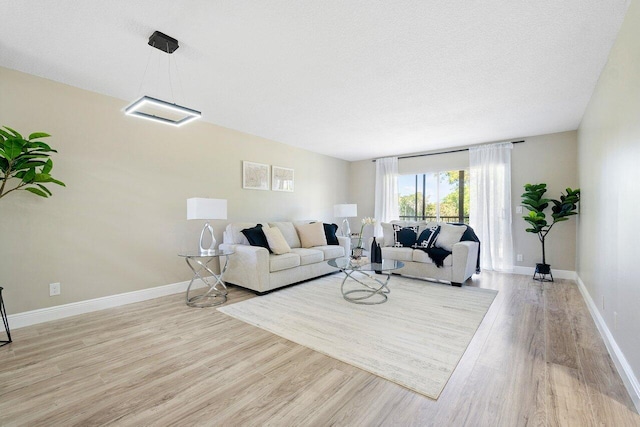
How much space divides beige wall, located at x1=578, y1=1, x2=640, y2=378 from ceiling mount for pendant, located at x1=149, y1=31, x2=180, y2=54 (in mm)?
3184

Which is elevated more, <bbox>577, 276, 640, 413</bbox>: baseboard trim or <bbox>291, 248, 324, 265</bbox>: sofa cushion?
<bbox>291, 248, 324, 265</bbox>: sofa cushion

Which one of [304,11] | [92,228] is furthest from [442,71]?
[92,228]

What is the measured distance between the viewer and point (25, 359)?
2.21 metres

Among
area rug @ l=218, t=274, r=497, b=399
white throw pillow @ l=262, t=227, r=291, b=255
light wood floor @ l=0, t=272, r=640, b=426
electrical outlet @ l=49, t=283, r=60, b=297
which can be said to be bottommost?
light wood floor @ l=0, t=272, r=640, b=426

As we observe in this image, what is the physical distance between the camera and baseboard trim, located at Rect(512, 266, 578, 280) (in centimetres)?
469

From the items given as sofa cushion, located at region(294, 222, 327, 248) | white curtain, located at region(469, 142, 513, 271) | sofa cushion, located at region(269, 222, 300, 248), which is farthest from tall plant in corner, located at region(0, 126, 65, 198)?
white curtain, located at region(469, 142, 513, 271)

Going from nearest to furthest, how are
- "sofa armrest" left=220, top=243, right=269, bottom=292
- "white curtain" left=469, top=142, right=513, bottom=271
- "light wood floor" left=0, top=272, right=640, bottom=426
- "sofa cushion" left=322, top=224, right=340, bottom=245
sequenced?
"light wood floor" left=0, top=272, right=640, bottom=426, "sofa armrest" left=220, top=243, right=269, bottom=292, "white curtain" left=469, top=142, right=513, bottom=271, "sofa cushion" left=322, top=224, right=340, bottom=245

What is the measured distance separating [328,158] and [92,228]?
4.74m

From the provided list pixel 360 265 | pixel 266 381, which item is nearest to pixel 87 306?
pixel 266 381

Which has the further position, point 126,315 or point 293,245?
point 293,245

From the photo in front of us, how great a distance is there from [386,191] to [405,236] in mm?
1969

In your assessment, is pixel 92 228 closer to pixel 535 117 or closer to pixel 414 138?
pixel 414 138

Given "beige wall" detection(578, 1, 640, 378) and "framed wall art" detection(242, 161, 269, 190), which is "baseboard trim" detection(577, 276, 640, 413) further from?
"framed wall art" detection(242, 161, 269, 190)

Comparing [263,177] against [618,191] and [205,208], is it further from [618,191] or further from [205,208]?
[618,191]
